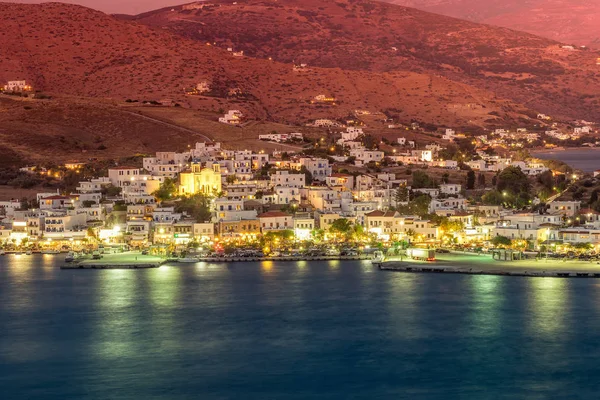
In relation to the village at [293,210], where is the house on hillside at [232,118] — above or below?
above

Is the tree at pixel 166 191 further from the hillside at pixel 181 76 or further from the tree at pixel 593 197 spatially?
the hillside at pixel 181 76

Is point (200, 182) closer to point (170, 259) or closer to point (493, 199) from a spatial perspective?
point (170, 259)

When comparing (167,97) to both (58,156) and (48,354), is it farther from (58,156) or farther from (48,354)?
(48,354)

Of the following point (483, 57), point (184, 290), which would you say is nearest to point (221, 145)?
point (184, 290)

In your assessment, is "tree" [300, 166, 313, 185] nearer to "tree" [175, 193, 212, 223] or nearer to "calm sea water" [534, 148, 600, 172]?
"tree" [175, 193, 212, 223]

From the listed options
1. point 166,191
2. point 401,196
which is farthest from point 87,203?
point 401,196

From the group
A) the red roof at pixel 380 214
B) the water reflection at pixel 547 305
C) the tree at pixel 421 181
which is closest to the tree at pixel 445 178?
the tree at pixel 421 181
